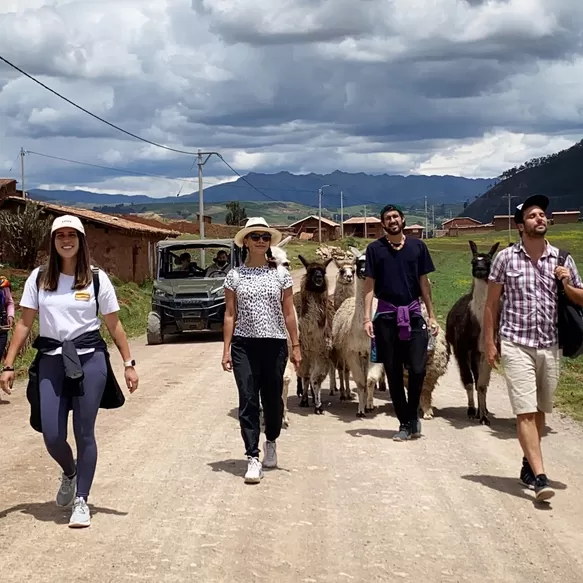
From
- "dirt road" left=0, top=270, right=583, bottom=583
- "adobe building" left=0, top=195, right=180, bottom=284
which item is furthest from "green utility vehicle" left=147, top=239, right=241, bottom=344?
"adobe building" left=0, top=195, right=180, bottom=284

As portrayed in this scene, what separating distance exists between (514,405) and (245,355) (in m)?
2.15

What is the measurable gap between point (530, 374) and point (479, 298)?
3.26m

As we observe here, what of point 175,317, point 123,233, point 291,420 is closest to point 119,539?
point 291,420

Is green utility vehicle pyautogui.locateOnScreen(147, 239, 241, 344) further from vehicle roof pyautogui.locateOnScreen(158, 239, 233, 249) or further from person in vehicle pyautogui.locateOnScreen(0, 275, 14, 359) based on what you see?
person in vehicle pyautogui.locateOnScreen(0, 275, 14, 359)

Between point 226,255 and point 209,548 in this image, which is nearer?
point 209,548

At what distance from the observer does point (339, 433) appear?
29.5ft

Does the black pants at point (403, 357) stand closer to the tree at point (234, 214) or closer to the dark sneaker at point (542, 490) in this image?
the dark sneaker at point (542, 490)

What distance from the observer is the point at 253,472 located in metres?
6.87

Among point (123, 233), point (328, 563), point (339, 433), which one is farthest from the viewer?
point (123, 233)

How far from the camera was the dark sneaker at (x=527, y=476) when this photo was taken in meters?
6.77

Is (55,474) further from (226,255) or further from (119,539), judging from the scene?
(226,255)

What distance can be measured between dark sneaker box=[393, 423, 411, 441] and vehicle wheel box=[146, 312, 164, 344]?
11.1 metres

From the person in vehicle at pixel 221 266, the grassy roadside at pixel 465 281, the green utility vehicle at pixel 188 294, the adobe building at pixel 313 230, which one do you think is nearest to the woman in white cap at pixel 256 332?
the grassy roadside at pixel 465 281

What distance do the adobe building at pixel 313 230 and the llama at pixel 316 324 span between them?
85269 mm
